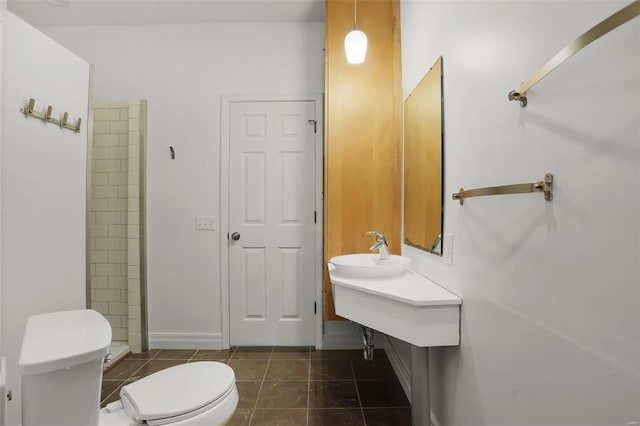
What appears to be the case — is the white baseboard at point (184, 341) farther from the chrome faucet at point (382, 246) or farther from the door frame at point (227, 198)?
the chrome faucet at point (382, 246)

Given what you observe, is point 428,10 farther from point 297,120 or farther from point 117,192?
point 117,192

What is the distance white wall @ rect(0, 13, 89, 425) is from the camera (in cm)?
122

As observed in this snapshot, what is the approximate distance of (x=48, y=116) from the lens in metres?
1.35

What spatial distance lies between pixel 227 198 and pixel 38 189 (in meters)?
1.22

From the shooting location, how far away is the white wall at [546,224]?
57 centimetres

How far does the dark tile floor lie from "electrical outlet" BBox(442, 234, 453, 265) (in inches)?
38.4

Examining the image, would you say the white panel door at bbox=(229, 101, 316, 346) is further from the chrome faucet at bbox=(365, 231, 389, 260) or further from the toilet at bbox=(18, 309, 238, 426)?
the toilet at bbox=(18, 309, 238, 426)

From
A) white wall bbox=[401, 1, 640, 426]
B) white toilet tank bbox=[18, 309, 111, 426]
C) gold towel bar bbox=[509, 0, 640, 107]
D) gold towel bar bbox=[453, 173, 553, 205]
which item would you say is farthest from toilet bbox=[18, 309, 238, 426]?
gold towel bar bbox=[509, 0, 640, 107]

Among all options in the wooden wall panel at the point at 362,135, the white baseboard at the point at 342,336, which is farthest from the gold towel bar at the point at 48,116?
the white baseboard at the point at 342,336

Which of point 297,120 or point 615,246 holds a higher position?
point 297,120

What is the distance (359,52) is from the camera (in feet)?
5.65

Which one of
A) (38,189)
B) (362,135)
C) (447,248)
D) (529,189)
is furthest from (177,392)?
(362,135)

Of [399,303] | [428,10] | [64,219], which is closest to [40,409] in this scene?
[64,219]

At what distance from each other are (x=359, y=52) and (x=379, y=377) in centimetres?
214
